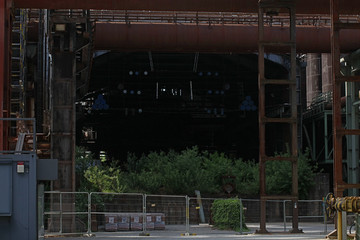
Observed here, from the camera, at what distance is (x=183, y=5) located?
27203 millimetres

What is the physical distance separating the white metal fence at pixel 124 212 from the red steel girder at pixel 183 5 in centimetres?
779

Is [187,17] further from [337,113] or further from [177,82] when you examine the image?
[177,82]

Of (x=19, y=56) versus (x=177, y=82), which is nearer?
(x=19, y=56)

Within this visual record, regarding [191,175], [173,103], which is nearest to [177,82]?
[173,103]

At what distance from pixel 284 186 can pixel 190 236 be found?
16.2 m

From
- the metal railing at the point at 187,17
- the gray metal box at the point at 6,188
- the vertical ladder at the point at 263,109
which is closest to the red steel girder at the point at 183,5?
the vertical ladder at the point at 263,109

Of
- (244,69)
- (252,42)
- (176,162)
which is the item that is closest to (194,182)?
(176,162)

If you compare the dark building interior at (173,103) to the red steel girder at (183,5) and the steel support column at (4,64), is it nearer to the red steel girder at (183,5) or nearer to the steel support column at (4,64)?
the red steel girder at (183,5)

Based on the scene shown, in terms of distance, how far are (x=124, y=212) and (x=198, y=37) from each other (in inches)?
426

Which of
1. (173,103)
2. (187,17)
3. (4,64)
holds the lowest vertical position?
(4,64)

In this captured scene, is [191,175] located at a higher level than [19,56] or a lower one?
lower

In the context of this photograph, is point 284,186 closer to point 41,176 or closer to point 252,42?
point 252,42

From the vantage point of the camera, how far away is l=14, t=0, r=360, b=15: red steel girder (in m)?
26.3

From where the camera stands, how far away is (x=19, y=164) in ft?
49.0
